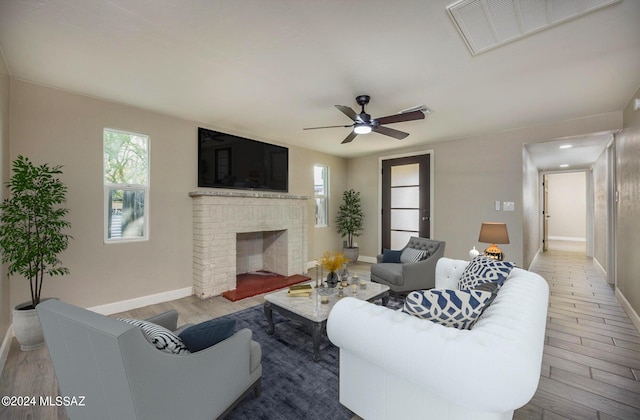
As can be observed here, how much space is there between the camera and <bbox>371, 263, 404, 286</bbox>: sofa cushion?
144 inches

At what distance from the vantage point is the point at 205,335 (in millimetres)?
1449

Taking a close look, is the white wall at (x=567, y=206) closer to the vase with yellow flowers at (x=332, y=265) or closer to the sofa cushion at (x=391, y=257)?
the sofa cushion at (x=391, y=257)

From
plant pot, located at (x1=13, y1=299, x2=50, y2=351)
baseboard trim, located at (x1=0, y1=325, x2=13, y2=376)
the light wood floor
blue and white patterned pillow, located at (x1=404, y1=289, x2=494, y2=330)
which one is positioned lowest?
the light wood floor

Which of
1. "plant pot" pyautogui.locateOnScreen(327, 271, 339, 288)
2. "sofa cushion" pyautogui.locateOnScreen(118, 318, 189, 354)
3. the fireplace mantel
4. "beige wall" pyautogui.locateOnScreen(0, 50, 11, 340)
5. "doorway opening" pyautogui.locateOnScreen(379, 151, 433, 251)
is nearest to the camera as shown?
"sofa cushion" pyautogui.locateOnScreen(118, 318, 189, 354)

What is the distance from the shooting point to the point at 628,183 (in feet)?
10.2

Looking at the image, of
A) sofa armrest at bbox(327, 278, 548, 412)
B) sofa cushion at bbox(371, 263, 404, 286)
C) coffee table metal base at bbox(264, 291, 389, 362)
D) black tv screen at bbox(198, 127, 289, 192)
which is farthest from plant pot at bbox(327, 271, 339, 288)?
black tv screen at bbox(198, 127, 289, 192)

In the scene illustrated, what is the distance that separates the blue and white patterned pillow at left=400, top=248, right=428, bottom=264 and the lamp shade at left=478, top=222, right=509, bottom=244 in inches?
30.8

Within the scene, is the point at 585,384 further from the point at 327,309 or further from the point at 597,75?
the point at 597,75

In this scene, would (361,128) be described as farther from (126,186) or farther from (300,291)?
(126,186)

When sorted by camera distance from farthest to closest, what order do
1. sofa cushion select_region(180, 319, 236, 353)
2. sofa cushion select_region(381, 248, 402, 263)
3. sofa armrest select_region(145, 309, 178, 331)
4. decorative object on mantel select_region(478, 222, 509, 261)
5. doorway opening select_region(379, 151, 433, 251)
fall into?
doorway opening select_region(379, 151, 433, 251)
sofa cushion select_region(381, 248, 402, 263)
decorative object on mantel select_region(478, 222, 509, 261)
sofa armrest select_region(145, 309, 178, 331)
sofa cushion select_region(180, 319, 236, 353)

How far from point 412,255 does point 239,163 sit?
3106 millimetres

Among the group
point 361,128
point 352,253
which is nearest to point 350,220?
point 352,253

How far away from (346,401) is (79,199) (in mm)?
3463

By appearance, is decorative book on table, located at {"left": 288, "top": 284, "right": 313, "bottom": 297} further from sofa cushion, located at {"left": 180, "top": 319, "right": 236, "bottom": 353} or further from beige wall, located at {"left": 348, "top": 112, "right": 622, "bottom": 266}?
beige wall, located at {"left": 348, "top": 112, "right": 622, "bottom": 266}
